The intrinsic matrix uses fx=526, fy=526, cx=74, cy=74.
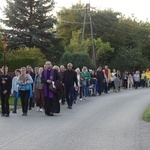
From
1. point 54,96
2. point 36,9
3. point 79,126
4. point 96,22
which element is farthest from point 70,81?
point 96,22

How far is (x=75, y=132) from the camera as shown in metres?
13.4

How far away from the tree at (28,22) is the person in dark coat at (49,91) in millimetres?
31086

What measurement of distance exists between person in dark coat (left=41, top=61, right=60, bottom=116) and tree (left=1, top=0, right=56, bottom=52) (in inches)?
1224

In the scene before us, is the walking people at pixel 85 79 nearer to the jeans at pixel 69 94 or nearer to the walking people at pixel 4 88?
the jeans at pixel 69 94

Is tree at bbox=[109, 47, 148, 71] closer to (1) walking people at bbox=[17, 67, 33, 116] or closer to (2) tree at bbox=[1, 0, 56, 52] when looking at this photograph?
(2) tree at bbox=[1, 0, 56, 52]

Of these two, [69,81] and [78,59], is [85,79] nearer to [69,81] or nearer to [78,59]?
[69,81]

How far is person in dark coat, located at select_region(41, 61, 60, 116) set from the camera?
1859cm

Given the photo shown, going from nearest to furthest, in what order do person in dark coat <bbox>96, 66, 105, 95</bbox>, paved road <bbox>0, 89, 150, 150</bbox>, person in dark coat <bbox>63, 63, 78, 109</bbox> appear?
paved road <bbox>0, 89, 150, 150</bbox>
person in dark coat <bbox>63, 63, 78, 109</bbox>
person in dark coat <bbox>96, 66, 105, 95</bbox>

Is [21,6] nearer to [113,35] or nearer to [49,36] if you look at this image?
[49,36]

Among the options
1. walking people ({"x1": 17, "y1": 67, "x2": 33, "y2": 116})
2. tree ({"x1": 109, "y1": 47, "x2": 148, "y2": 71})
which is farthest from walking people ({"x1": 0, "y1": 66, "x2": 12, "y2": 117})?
tree ({"x1": 109, "y1": 47, "x2": 148, "y2": 71})

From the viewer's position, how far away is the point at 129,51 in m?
64.4

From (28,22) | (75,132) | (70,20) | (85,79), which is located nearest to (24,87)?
(75,132)

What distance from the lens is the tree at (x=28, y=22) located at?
50144 millimetres

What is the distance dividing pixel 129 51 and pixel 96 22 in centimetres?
911
